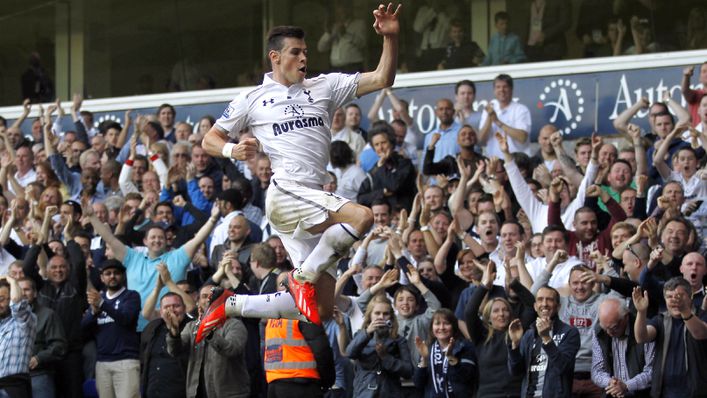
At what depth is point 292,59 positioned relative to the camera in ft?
33.2

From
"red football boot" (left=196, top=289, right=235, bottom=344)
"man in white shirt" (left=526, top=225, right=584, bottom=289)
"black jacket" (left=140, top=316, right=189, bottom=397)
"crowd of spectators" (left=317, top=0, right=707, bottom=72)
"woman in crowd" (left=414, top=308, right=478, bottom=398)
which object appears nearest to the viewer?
"red football boot" (left=196, top=289, right=235, bottom=344)

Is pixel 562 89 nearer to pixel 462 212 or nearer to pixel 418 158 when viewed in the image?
pixel 418 158

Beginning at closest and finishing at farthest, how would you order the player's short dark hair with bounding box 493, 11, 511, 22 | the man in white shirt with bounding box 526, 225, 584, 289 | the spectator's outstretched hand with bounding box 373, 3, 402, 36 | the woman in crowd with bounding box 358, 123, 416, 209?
the spectator's outstretched hand with bounding box 373, 3, 402, 36 → the man in white shirt with bounding box 526, 225, 584, 289 → the woman in crowd with bounding box 358, 123, 416, 209 → the player's short dark hair with bounding box 493, 11, 511, 22

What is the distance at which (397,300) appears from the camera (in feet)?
45.0

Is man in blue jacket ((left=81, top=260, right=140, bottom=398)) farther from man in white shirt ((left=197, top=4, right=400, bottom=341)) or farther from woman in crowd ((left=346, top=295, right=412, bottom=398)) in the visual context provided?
man in white shirt ((left=197, top=4, right=400, bottom=341))

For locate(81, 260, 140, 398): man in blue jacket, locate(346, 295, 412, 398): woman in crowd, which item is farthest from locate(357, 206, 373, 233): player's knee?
locate(81, 260, 140, 398): man in blue jacket

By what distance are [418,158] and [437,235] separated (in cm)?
397

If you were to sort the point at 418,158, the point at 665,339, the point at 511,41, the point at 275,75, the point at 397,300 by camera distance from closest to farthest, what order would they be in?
the point at 275,75
the point at 665,339
the point at 397,300
the point at 418,158
the point at 511,41

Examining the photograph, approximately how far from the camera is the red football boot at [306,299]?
33.0 feet

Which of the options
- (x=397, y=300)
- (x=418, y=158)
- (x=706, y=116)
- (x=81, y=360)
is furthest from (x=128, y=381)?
(x=706, y=116)

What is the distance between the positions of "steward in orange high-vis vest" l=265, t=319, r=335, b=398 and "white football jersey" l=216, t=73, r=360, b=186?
2.50m

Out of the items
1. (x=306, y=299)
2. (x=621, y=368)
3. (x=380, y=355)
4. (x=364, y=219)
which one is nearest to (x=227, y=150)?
(x=364, y=219)

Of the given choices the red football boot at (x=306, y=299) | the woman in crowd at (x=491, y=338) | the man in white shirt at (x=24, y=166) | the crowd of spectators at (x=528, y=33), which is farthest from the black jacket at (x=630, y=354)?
the man in white shirt at (x=24, y=166)

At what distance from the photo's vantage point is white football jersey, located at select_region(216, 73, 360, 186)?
10188 millimetres
